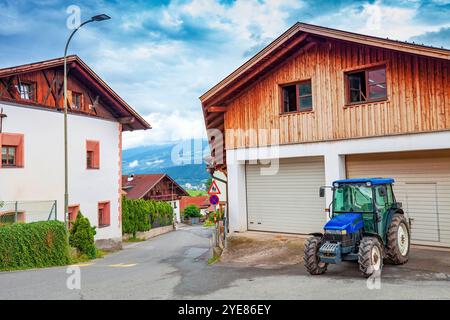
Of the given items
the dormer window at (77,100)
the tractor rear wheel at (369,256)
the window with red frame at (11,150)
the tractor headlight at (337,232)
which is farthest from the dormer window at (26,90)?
the tractor rear wheel at (369,256)

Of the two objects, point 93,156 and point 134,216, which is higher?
point 93,156

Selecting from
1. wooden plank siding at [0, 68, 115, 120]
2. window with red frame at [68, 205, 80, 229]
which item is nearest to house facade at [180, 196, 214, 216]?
wooden plank siding at [0, 68, 115, 120]

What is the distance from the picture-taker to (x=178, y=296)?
8.95 m

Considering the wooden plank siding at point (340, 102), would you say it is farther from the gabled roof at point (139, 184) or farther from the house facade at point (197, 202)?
the house facade at point (197, 202)

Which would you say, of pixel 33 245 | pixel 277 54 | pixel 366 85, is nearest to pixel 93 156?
pixel 33 245

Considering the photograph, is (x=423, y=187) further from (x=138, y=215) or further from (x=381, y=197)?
(x=138, y=215)

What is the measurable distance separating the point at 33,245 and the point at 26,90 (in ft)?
24.8

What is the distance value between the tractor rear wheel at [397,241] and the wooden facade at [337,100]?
3.28 m

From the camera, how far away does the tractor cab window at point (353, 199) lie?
10672mm

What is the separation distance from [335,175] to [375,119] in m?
2.28

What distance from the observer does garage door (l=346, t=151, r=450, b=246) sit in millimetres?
13266

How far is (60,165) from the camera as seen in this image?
21094 millimetres
